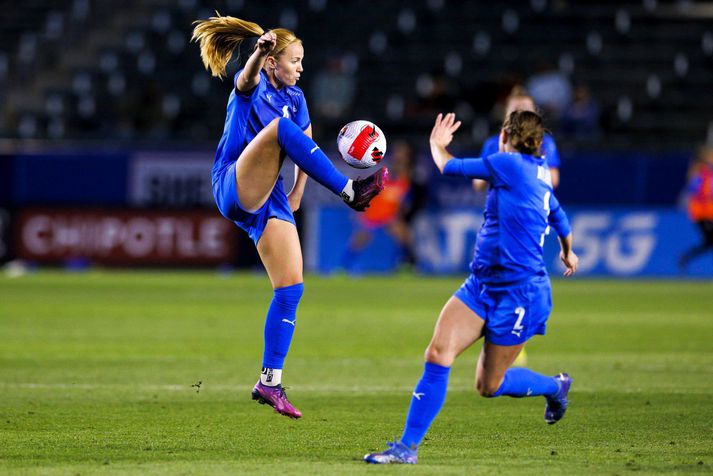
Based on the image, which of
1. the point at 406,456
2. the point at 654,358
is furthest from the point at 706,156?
the point at 406,456

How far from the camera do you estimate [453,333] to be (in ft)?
21.1

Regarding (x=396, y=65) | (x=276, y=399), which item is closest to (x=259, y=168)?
(x=276, y=399)

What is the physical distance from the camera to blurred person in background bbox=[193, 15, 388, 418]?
739 centimetres

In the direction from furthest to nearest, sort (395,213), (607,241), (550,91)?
(550,91)
(395,213)
(607,241)

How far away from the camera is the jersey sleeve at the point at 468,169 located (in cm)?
647

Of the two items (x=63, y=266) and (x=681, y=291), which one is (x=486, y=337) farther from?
(x=63, y=266)

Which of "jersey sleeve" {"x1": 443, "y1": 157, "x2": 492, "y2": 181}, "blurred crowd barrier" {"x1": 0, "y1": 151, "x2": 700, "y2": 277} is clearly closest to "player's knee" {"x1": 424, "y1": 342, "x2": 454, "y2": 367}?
"jersey sleeve" {"x1": 443, "y1": 157, "x2": 492, "y2": 181}

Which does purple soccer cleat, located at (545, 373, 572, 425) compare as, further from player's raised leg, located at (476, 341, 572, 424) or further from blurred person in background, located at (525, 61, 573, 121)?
blurred person in background, located at (525, 61, 573, 121)

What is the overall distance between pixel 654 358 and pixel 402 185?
416 inches

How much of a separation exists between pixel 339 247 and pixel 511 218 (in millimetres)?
15519

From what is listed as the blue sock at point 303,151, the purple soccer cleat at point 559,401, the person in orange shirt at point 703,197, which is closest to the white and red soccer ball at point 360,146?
the blue sock at point 303,151

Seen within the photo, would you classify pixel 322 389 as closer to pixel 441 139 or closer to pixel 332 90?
pixel 441 139

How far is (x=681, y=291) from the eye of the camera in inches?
754

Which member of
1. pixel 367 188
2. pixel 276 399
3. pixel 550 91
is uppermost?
pixel 550 91
